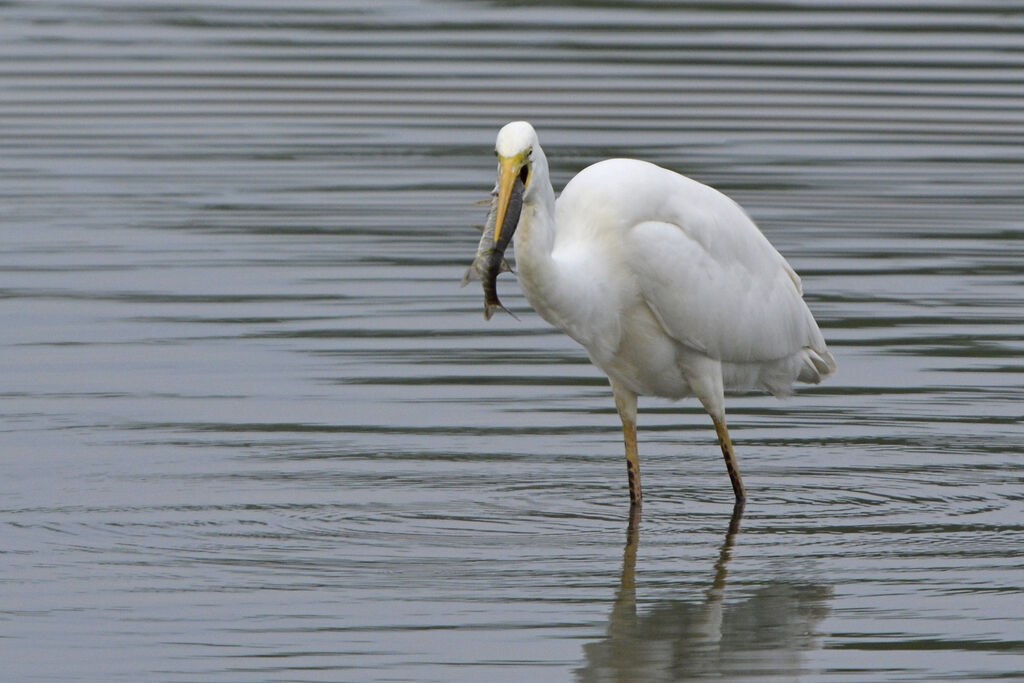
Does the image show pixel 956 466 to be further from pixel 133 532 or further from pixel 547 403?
pixel 133 532

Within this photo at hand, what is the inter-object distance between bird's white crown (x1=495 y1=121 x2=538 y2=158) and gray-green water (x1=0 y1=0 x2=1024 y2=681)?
4.59ft

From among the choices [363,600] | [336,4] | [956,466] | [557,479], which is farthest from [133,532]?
[336,4]

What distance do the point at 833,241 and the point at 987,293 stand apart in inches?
69.1

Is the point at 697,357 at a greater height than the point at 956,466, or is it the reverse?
the point at 697,357

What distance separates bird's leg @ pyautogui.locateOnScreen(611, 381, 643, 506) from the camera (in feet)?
28.9

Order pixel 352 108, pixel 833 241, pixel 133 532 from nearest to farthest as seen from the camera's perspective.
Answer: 1. pixel 133 532
2. pixel 833 241
3. pixel 352 108

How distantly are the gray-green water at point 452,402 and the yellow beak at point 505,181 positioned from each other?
1.19 m

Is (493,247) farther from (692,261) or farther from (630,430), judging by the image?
(630,430)

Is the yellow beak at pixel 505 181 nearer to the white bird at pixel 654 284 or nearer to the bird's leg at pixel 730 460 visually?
the white bird at pixel 654 284

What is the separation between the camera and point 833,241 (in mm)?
14234

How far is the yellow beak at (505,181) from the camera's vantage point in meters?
7.60

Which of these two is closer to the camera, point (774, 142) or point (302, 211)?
point (302, 211)

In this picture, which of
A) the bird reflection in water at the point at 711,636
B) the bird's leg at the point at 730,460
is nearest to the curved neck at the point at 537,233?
the bird reflection in water at the point at 711,636

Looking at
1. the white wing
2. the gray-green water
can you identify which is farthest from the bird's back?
the gray-green water
